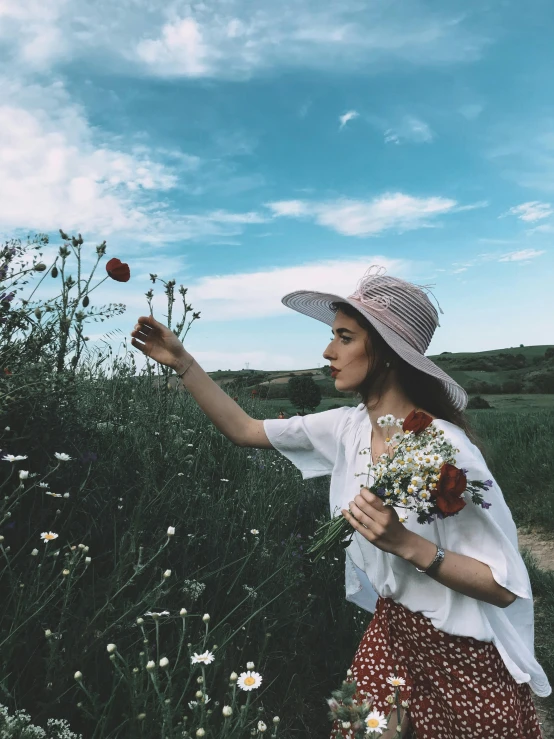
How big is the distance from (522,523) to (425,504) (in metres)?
5.37

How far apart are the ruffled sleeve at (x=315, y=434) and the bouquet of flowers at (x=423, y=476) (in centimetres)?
83

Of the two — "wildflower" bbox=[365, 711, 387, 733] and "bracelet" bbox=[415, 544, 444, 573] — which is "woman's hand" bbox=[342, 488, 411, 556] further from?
"wildflower" bbox=[365, 711, 387, 733]

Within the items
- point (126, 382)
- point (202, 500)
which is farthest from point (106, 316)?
point (126, 382)

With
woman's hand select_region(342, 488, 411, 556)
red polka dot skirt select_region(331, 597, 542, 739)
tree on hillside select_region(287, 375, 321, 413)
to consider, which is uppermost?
tree on hillside select_region(287, 375, 321, 413)

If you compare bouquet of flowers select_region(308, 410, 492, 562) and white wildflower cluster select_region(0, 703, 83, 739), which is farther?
bouquet of flowers select_region(308, 410, 492, 562)

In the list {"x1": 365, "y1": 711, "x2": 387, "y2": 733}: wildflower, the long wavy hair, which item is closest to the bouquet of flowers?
the long wavy hair

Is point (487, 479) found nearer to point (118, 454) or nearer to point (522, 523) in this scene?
point (118, 454)

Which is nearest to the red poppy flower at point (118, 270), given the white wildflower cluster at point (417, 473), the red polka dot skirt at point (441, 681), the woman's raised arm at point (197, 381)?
the woman's raised arm at point (197, 381)

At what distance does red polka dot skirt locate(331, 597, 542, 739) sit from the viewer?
2309 mm

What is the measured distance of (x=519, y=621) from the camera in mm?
2477

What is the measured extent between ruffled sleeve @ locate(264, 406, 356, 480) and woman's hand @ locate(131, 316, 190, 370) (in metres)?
0.56

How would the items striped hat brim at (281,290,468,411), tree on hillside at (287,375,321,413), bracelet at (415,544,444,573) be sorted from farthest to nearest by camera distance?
tree on hillside at (287,375,321,413), striped hat brim at (281,290,468,411), bracelet at (415,544,444,573)

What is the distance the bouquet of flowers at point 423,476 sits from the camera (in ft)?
6.29

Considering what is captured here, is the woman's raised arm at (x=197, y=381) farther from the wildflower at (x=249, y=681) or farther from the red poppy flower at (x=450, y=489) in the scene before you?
the wildflower at (x=249, y=681)
